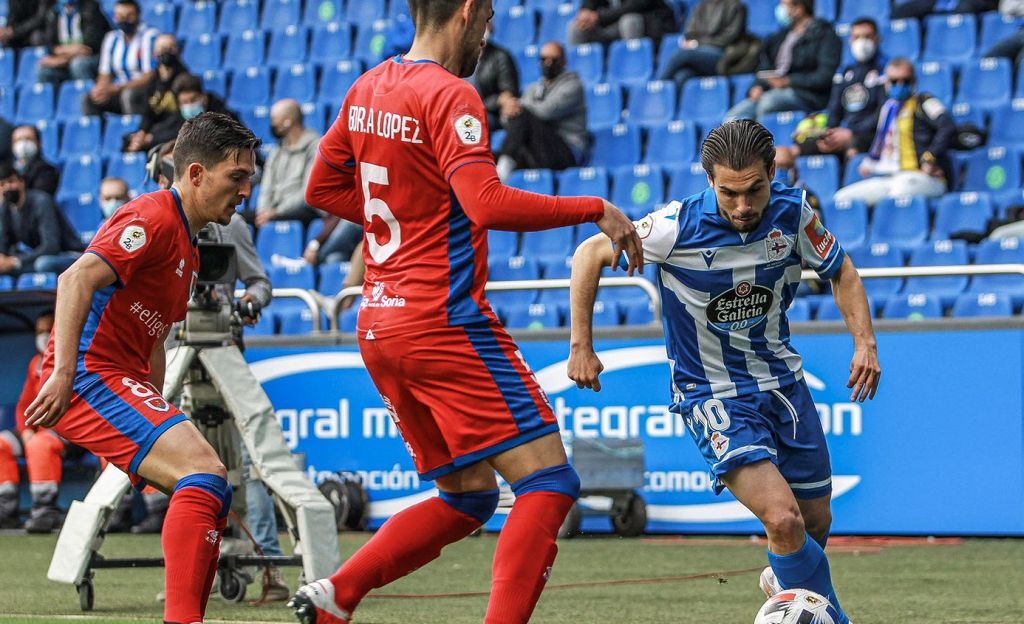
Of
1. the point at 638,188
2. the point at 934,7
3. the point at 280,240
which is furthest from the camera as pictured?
the point at 280,240

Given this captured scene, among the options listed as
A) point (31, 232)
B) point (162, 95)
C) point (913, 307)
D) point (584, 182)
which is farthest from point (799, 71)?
point (31, 232)

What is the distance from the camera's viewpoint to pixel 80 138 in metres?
18.3

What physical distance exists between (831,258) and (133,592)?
165 inches

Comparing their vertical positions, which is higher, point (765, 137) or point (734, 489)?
point (765, 137)

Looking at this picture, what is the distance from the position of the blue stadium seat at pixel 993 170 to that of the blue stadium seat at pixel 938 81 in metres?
0.86

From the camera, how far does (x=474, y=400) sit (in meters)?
4.78

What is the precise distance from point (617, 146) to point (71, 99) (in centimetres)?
726

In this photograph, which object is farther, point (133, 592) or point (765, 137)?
point (133, 592)

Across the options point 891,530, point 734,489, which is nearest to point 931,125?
point 891,530

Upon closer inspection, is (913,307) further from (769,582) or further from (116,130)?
(116,130)

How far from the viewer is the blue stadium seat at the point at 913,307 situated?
1169 centimetres

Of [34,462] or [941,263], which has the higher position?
[941,263]

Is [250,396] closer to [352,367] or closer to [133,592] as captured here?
[133,592]

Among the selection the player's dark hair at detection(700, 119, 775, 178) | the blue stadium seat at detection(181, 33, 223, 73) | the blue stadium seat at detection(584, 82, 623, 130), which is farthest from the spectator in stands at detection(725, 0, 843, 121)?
the player's dark hair at detection(700, 119, 775, 178)
